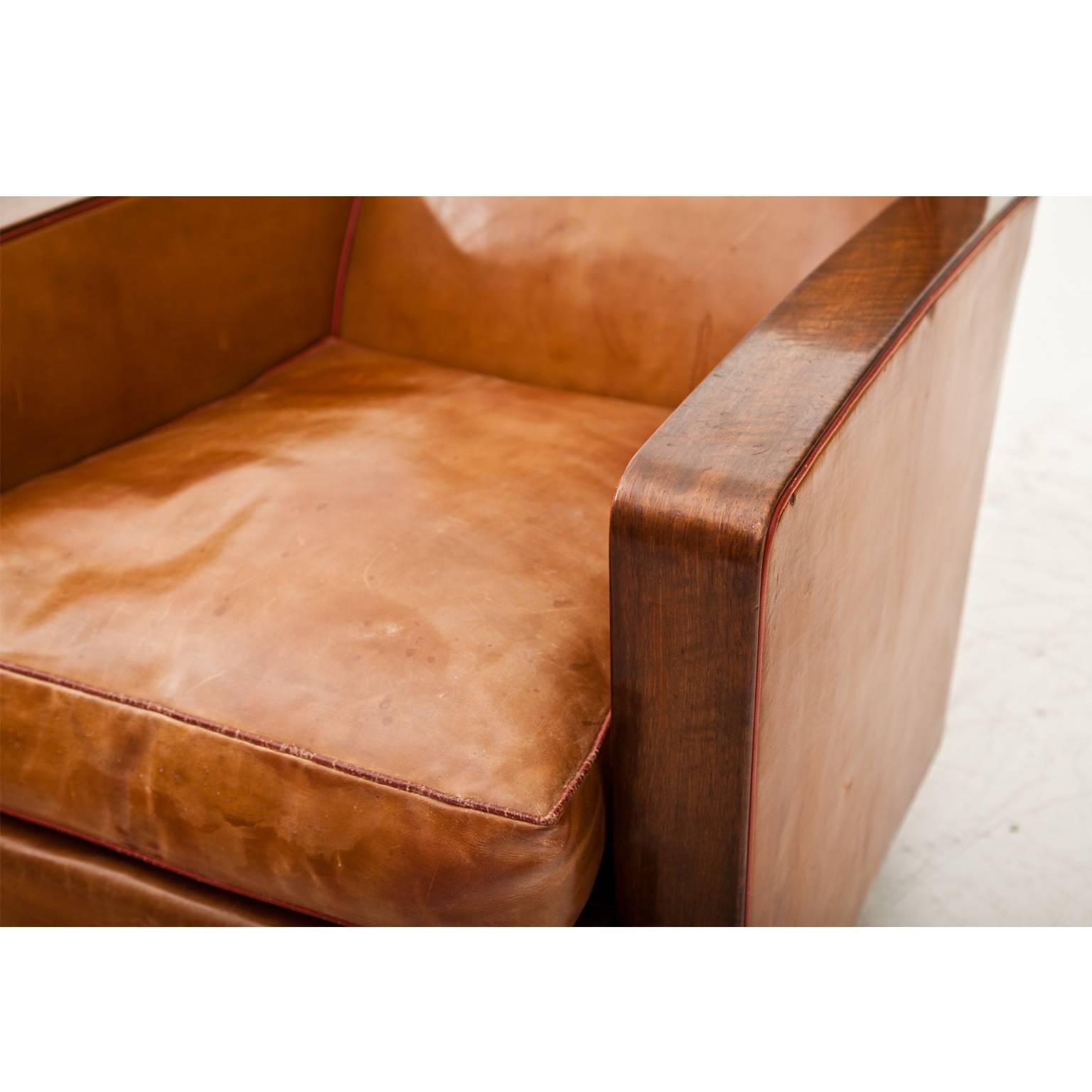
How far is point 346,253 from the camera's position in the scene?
1308mm

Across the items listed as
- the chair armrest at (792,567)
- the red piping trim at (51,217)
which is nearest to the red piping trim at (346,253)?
the red piping trim at (51,217)

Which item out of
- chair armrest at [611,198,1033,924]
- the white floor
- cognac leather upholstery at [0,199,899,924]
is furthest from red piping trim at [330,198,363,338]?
the white floor

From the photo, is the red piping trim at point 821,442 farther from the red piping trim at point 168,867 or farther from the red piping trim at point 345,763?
the red piping trim at point 168,867

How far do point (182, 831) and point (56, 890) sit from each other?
0.19 meters

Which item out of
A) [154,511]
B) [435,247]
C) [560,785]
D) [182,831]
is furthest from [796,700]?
[435,247]

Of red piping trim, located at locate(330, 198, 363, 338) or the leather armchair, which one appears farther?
red piping trim, located at locate(330, 198, 363, 338)

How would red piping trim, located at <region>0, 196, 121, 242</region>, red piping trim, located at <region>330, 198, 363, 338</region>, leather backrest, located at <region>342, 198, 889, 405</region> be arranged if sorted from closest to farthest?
red piping trim, located at <region>0, 196, 121, 242</region>, leather backrest, located at <region>342, 198, 889, 405</region>, red piping trim, located at <region>330, 198, 363, 338</region>

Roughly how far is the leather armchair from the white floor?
0.51 feet

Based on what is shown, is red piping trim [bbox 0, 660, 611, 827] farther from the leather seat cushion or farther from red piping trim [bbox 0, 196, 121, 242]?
red piping trim [bbox 0, 196, 121, 242]

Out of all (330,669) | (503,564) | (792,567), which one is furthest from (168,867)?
(792,567)

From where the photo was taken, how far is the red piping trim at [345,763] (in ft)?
2.19

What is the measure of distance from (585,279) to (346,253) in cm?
31

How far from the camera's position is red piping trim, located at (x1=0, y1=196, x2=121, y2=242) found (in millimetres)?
994

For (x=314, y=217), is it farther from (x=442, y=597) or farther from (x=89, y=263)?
(x=442, y=597)
